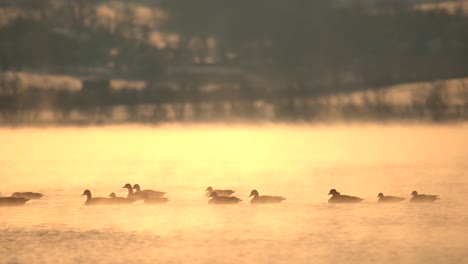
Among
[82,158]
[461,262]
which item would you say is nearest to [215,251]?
[461,262]

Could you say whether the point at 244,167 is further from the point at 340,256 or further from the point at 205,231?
the point at 340,256

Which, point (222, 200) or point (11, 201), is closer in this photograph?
point (222, 200)

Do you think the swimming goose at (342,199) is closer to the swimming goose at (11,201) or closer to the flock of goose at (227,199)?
the flock of goose at (227,199)

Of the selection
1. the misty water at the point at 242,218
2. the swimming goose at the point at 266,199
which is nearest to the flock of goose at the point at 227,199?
the swimming goose at the point at 266,199

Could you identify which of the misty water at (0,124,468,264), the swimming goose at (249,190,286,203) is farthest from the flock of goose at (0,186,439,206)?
the misty water at (0,124,468,264)

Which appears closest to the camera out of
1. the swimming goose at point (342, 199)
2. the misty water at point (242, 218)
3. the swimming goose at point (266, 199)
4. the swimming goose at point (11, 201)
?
the misty water at point (242, 218)

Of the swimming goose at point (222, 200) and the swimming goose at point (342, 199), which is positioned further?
the swimming goose at point (222, 200)

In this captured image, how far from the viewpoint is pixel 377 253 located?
3002 cm

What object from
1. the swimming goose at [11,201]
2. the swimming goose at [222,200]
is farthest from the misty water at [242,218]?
the swimming goose at [11,201]

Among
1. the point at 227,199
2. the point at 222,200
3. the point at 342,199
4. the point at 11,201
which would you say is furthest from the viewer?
the point at 11,201

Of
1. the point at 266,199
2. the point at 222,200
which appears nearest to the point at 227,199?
the point at 222,200

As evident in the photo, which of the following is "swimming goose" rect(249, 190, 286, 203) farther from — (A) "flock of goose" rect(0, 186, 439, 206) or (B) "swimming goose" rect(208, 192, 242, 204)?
(B) "swimming goose" rect(208, 192, 242, 204)

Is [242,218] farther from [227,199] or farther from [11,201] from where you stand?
[11,201]

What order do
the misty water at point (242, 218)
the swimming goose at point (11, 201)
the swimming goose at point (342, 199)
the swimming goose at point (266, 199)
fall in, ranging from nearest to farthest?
1. the misty water at point (242, 218)
2. the swimming goose at point (342, 199)
3. the swimming goose at point (266, 199)
4. the swimming goose at point (11, 201)
